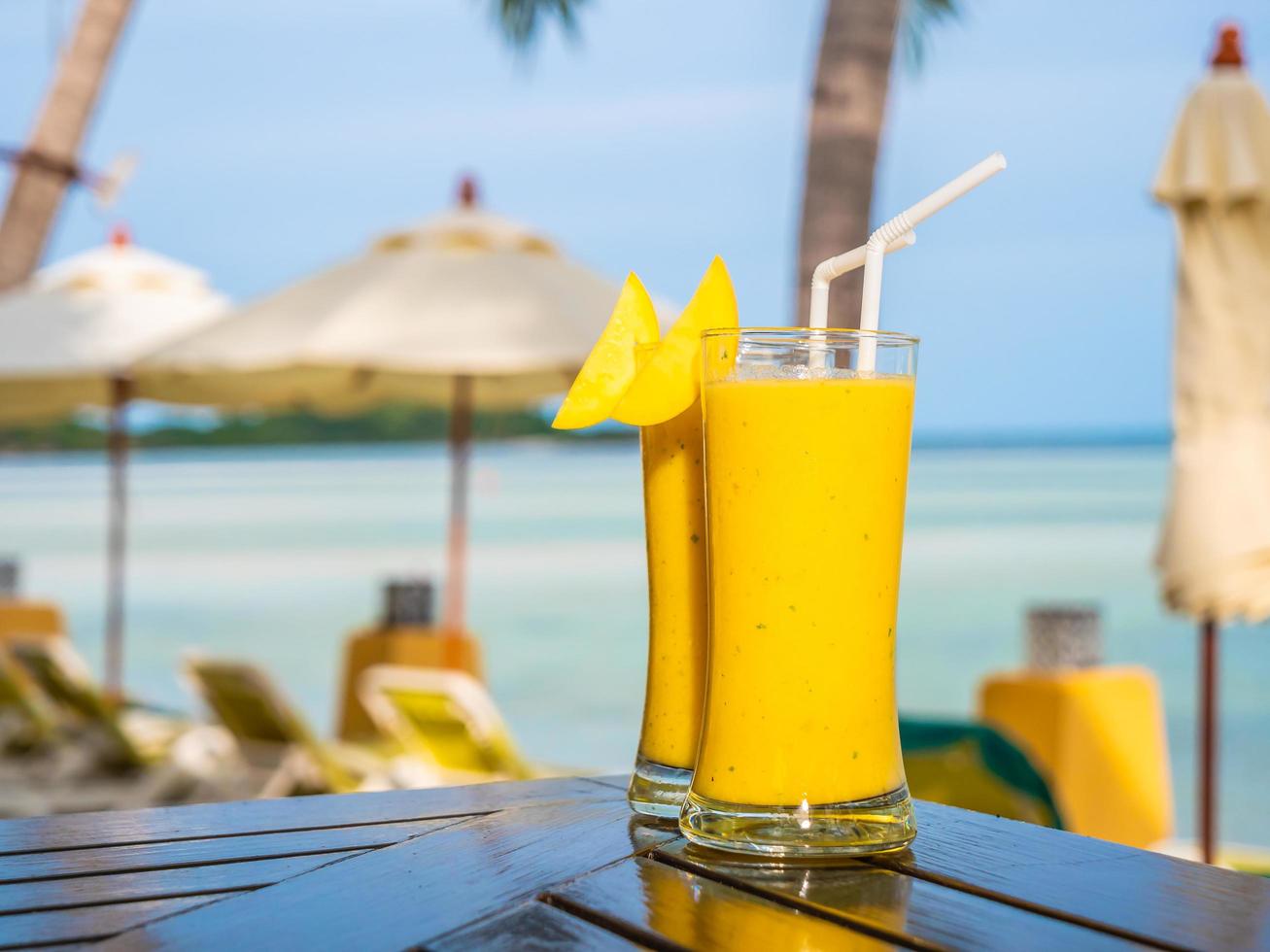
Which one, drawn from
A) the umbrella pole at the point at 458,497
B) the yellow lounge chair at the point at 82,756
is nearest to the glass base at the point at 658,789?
the yellow lounge chair at the point at 82,756

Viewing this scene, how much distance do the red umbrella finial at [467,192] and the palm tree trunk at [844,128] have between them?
264 cm

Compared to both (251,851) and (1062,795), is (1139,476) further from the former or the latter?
(251,851)

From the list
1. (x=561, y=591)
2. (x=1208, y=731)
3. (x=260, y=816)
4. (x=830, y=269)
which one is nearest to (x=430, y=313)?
(x=1208, y=731)

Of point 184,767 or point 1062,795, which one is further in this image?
point 184,767

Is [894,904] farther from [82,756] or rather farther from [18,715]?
[18,715]

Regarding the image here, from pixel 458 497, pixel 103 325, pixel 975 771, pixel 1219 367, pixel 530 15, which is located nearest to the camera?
pixel 975 771

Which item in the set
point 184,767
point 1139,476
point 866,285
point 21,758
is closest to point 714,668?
point 866,285

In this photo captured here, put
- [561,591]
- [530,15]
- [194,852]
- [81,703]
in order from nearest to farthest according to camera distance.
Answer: [194,852], [81,703], [530,15], [561,591]

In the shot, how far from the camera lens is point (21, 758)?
6.95m

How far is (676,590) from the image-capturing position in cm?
117

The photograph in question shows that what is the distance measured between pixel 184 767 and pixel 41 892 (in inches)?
206

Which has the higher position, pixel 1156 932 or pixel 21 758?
pixel 1156 932

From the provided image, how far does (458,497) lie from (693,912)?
292 inches

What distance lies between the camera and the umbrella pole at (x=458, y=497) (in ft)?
25.0
